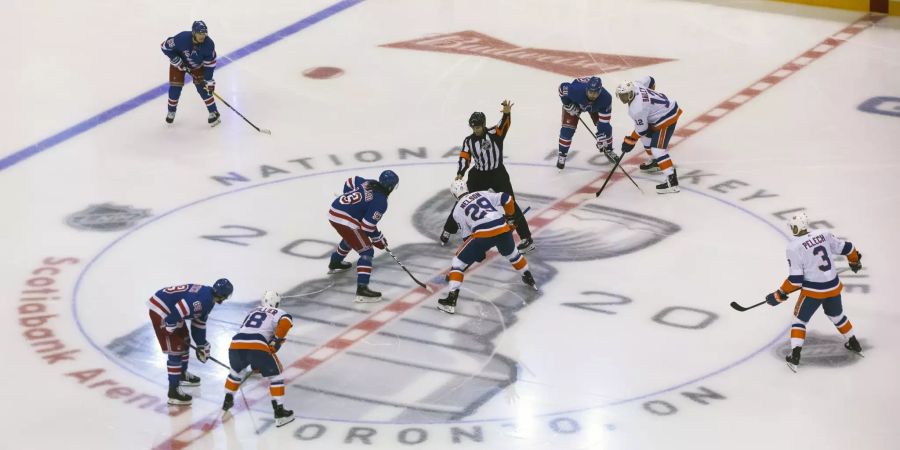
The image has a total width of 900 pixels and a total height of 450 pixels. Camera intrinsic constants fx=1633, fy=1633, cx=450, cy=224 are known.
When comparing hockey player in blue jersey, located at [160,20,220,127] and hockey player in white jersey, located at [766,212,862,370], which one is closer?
hockey player in white jersey, located at [766,212,862,370]

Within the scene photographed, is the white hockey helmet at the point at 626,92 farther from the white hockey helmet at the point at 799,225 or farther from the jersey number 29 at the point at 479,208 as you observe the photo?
the white hockey helmet at the point at 799,225

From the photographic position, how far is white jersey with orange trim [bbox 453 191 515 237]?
10.1 m

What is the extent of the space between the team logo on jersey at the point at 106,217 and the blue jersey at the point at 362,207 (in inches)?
83.1

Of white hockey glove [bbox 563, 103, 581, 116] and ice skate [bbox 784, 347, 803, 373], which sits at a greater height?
white hockey glove [bbox 563, 103, 581, 116]

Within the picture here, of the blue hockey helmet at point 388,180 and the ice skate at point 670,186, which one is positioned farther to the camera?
the ice skate at point 670,186

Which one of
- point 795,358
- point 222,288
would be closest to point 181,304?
point 222,288

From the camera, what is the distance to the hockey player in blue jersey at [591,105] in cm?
1206

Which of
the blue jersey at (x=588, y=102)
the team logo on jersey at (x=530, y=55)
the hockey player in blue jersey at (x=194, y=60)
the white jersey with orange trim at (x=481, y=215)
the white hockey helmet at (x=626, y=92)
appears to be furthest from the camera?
the team logo on jersey at (x=530, y=55)

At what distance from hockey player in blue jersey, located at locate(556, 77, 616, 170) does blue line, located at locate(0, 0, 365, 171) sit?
415 centimetres

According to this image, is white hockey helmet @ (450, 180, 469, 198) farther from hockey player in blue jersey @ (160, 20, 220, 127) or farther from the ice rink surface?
hockey player in blue jersey @ (160, 20, 220, 127)

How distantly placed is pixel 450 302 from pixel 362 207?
2.72 ft

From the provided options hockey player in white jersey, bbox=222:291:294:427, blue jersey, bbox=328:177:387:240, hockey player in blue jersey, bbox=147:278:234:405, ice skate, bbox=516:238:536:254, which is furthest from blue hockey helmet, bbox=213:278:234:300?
ice skate, bbox=516:238:536:254

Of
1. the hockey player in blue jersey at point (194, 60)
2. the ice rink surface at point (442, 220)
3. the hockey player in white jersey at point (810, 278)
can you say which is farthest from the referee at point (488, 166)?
the hockey player in blue jersey at point (194, 60)

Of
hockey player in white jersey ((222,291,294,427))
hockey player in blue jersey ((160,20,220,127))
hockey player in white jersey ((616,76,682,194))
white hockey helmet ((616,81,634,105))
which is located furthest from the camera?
hockey player in blue jersey ((160,20,220,127))
